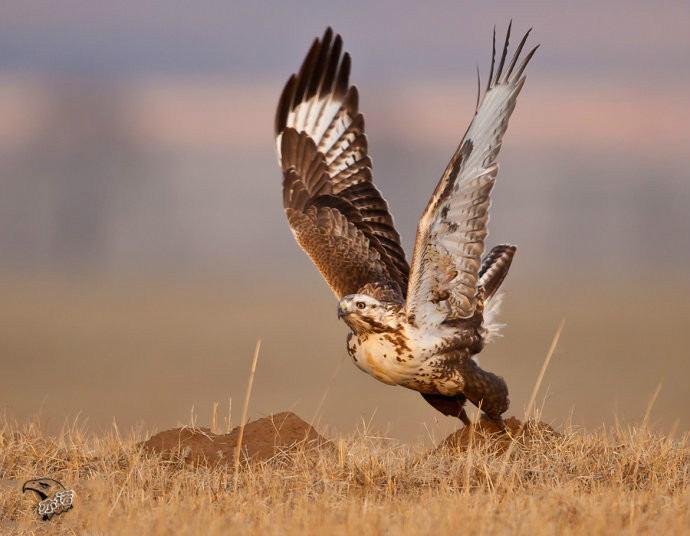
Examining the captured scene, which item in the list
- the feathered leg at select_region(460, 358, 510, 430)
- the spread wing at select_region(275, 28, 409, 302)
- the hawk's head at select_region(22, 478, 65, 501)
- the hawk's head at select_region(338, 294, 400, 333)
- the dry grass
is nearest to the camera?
the dry grass

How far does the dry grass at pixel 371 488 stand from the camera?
16.1 feet

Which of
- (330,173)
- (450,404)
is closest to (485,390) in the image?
(450,404)

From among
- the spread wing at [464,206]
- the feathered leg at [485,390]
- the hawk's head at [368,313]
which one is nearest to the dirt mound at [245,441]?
the hawk's head at [368,313]

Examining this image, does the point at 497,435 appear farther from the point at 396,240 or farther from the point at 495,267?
the point at 396,240

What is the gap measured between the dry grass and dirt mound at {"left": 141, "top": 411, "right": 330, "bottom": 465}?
0.18 m

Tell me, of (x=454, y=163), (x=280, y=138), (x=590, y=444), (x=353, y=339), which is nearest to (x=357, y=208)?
(x=280, y=138)

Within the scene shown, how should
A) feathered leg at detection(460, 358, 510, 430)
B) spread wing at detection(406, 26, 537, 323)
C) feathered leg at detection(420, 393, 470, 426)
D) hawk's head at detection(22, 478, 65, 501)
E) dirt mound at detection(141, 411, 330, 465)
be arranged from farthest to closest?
feathered leg at detection(420, 393, 470, 426), feathered leg at detection(460, 358, 510, 430), dirt mound at detection(141, 411, 330, 465), spread wing at detection(406, 26, 537, 323), hawk's head at detection(22, 478, 65, 501)

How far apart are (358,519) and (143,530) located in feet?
4.12

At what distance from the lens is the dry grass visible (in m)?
4.91

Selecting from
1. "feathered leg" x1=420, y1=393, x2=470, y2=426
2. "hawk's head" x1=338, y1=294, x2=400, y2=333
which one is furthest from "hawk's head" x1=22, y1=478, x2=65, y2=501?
"feathered leg" x1=420, y1=393, x2=470, y2=426

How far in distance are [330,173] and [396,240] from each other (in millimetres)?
1213

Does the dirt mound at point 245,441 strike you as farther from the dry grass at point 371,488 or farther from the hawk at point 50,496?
the hawk at point 50,496

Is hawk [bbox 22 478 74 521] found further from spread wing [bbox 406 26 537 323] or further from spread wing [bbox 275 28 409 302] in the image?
spread wing [bbox 275 28 409 302]

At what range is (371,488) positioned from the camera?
6172 millimetres
